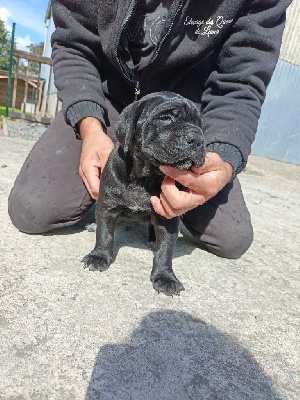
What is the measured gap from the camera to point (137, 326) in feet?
5.16

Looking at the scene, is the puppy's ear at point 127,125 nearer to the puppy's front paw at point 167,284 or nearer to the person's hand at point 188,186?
the person's hand at point 188,186

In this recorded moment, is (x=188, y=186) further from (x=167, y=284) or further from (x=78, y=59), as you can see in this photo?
(x=78, y=59)

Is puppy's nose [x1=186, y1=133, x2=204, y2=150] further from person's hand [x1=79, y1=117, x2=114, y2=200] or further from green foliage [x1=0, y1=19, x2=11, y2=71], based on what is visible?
green foliage [x1=0, y1=19, x2=11, y2=71]

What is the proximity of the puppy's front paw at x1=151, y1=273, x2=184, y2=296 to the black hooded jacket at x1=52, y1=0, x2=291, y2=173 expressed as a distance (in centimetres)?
81

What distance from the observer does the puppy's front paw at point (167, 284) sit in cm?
188

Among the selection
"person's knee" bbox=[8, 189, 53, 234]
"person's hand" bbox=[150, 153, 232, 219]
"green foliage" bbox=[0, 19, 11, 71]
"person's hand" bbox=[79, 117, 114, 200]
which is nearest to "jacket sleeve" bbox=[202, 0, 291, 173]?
"person's hand" bbox=[150, 153, 232, 219]

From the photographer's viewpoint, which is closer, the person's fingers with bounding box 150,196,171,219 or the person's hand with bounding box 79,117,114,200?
the person's fingers with bounding box 150,196,171,219

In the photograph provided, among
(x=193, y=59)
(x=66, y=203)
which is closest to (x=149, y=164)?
Result: (x=66, y=203)

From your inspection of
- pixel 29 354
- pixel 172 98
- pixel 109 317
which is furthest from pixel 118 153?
pixel 29 354

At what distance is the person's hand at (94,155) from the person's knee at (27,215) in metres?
0.38

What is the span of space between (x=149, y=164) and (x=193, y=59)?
105cm

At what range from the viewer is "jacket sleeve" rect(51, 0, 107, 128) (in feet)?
8.11

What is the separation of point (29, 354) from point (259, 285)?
1484 millimetres

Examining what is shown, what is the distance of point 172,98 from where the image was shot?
75.0 inches
